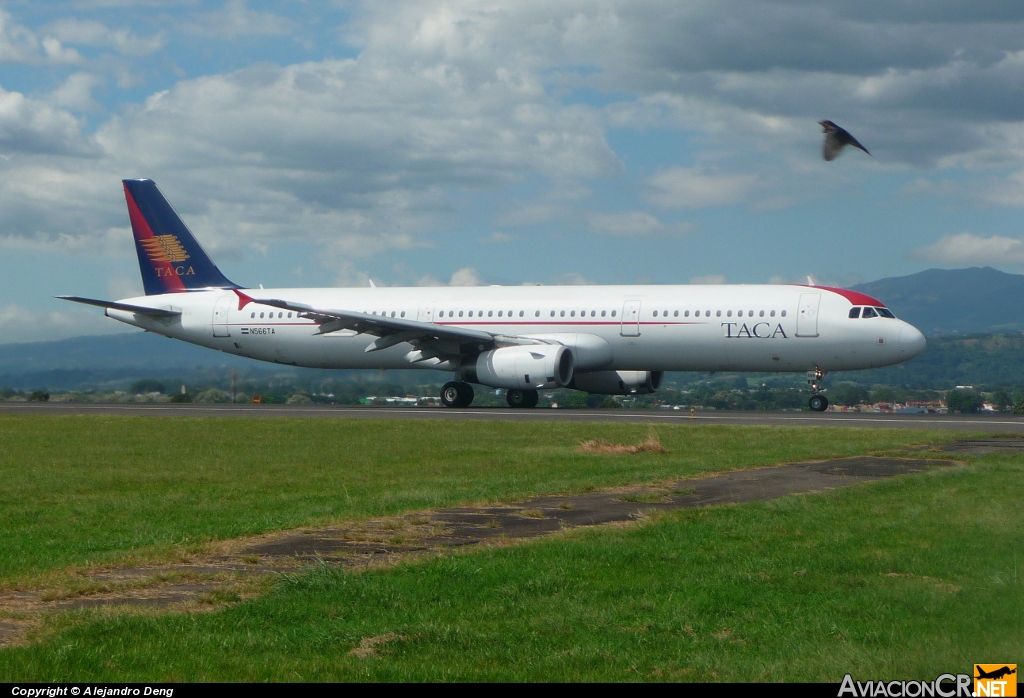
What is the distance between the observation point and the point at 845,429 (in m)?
25.4

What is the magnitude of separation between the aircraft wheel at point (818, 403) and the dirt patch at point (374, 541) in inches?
729

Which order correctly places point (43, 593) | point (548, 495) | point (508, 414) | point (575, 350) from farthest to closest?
point (575, 350)
point (508, 414)
point (548, 495)
point (43, 593)

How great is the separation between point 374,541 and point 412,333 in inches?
1015

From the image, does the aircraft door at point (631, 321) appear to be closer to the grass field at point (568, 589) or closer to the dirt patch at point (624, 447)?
the dirt patch at point (624, 447)

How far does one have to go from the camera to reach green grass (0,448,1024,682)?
6.26m

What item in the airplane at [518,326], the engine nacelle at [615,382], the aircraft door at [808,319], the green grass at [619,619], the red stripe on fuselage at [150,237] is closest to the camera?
the green grass at [619,619]

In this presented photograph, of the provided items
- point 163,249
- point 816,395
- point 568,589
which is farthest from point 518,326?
point 568,589

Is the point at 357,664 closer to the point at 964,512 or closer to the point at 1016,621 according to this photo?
the point at 1016,621

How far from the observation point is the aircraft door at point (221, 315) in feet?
137

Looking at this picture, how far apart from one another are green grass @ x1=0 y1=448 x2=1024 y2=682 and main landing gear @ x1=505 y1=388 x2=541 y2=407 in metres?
27.2

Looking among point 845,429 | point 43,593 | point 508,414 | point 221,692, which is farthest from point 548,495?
point 508,414

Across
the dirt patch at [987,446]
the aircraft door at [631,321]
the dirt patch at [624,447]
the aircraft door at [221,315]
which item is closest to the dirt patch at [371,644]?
the dirt patch at [624,447]

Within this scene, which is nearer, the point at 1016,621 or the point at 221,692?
the point at 221,692

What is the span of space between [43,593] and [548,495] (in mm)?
6898
